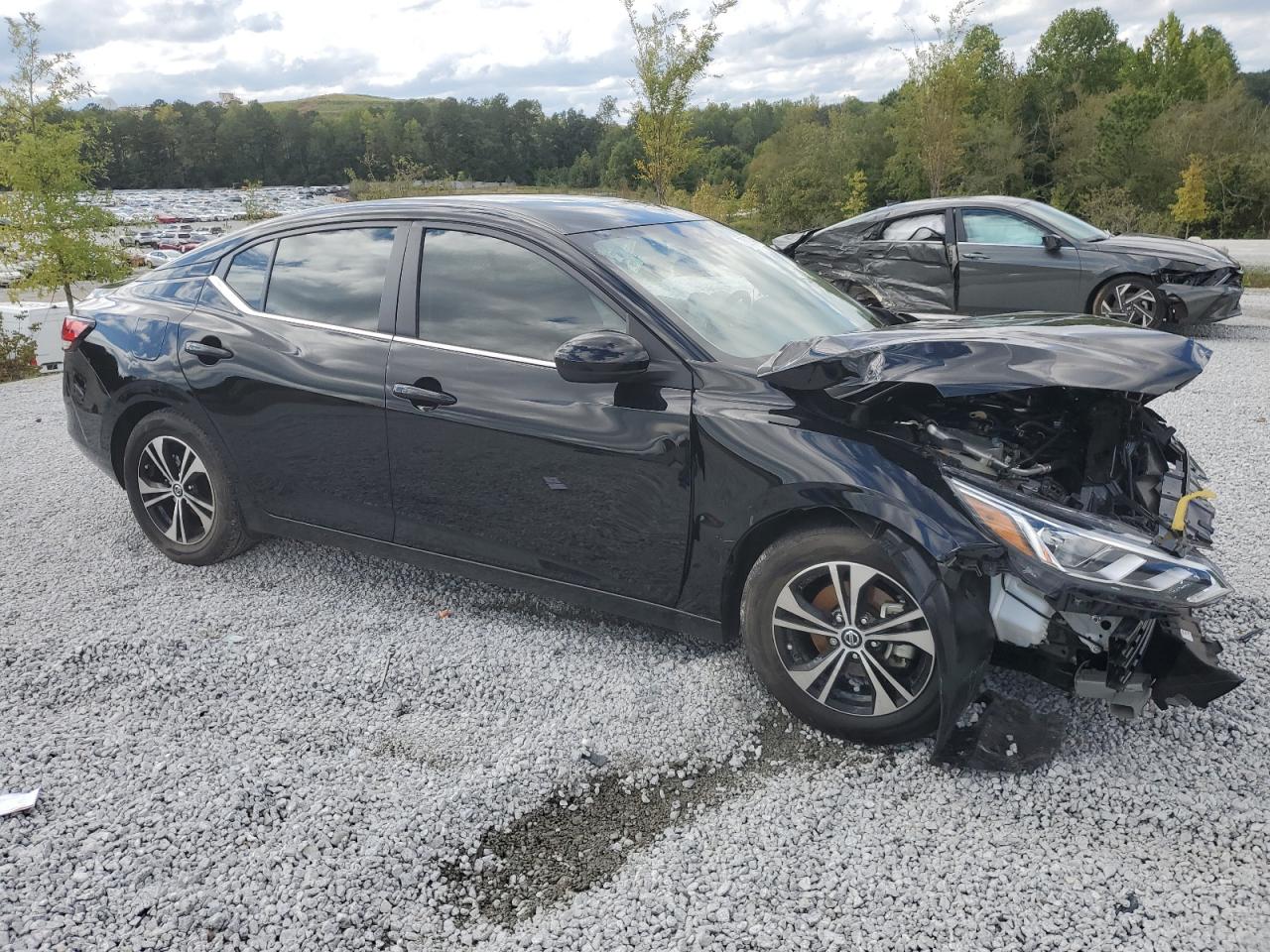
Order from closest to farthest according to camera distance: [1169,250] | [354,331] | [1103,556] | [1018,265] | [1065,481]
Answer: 1. [1103,556]
2. [1065,481]
3. [354,331]
4. [1169,250]
5. [1018,265]

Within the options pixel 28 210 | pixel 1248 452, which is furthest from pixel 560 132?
pixel 1248 452

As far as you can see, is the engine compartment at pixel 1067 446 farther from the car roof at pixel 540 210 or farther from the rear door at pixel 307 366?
the rear door at pixel 307 366

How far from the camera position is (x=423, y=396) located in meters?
3.58

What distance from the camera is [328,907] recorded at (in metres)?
2.38

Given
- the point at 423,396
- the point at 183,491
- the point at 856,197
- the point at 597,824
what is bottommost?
the point at 597,824

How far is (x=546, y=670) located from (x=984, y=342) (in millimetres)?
1961

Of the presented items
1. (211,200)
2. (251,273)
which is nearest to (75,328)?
(251,273)

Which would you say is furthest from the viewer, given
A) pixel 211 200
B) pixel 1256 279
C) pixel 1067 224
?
pixel 211 200

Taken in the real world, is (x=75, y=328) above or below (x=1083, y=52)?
below

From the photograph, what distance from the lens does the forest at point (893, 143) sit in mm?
31688

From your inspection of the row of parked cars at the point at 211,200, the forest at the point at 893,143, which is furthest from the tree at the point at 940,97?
the row of parked cars at the point at 211,200

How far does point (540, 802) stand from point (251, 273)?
2.78 m

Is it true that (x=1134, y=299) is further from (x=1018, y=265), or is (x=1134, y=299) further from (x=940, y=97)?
(x=940, y=97)

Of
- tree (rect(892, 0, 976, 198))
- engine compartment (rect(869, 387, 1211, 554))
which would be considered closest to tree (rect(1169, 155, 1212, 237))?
tree (rect(892, 0, 976, 198))
